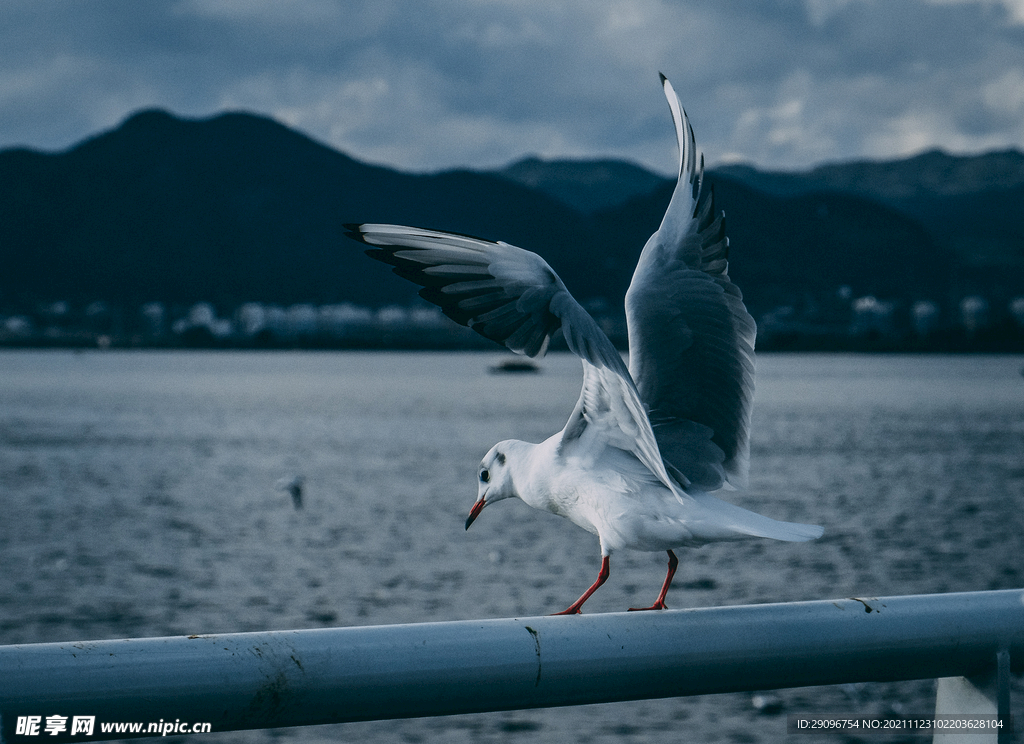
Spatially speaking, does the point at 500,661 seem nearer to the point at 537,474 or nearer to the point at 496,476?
the point at 537,474

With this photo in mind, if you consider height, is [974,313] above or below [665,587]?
above

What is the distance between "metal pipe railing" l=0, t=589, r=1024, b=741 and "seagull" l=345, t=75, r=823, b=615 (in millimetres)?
331

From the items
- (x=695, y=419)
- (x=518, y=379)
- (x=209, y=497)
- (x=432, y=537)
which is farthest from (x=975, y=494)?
(x=518, y=379)

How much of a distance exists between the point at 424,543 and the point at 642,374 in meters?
18.3

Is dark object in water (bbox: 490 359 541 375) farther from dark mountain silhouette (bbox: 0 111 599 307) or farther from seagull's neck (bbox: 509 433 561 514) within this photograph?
seagull's neck (bbox: 509 433 561 514)

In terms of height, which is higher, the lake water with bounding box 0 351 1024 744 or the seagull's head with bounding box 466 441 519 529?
the seagull's head with bounding box 466 441 519 529

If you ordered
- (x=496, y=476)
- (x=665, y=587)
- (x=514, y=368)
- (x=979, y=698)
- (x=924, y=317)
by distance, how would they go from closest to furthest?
(x=979, y=698) → (x=665, y=587) → (x=496, y=476) → (x=514, y=368) → (x=924, y=317)

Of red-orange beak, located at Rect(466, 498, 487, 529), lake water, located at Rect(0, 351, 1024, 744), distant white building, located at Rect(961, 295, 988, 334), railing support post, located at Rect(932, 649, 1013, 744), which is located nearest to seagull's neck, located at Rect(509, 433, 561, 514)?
red-orange beak, located at Rect(466, 498, 487, 529)

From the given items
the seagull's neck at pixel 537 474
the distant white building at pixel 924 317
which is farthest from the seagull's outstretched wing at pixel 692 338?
the distant white building at pixel 924 317

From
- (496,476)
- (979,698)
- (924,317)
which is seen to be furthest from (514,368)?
(979,698)

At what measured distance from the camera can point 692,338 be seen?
99.8 inches

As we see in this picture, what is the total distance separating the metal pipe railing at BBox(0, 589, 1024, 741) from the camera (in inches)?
53.0

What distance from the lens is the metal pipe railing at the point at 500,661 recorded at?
1346 millimetres

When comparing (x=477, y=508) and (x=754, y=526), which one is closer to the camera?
(x=754, y=526)
